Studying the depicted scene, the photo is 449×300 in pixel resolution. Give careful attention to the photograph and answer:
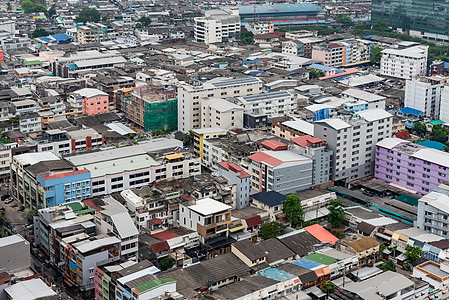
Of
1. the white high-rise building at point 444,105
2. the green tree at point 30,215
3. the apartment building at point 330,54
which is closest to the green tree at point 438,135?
the white high-rise building at point 444,105

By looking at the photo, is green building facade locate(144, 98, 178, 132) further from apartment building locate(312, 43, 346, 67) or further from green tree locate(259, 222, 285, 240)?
apartment building locate(312, 43, 346, 67)

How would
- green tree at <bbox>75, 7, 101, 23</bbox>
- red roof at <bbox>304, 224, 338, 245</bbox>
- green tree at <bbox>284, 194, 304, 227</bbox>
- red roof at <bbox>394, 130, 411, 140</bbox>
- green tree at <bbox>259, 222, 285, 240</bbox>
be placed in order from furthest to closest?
green tree at <bbox>75, 7, 101, 23</bbox> < red roof at <bbox>394, 130, 411, 140</bbox> < green tree at <bbox>284, 194, 304, 227</bbox> < green tree at <bbox>259, 222, 285, 240</bbox> < red roof at <bbox>304, 224, 338, 245</bbox>

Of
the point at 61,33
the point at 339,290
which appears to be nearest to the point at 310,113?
the point at 339,290

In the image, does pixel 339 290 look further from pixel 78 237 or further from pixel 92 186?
pixel 92 186

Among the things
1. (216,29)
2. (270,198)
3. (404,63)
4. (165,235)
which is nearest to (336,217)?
(270,198)

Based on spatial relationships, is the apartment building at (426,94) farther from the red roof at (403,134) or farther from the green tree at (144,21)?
the green tree at (144,21)

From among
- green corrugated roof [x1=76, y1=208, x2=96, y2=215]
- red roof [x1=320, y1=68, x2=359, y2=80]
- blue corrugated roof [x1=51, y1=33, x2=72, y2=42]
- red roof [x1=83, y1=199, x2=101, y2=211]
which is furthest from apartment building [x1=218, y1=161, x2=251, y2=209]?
blue corrugated roof [x1=51, y1=33, x2=72, y2=42]

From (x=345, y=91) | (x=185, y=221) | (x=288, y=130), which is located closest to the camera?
(x=185, y=221)
